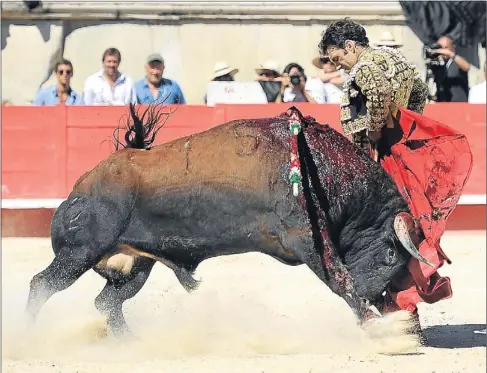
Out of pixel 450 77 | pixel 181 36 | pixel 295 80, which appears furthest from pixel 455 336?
pixel 181 36

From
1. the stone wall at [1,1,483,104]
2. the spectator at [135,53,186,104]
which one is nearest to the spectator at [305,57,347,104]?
the spectator at [135,53,186,104]

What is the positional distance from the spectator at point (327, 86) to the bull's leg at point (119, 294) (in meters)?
4.05

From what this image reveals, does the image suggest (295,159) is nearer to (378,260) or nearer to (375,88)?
(375,88)

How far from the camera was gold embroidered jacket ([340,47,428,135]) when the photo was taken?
181 inches

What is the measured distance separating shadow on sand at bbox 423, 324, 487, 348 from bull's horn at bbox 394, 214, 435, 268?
403 millimetres

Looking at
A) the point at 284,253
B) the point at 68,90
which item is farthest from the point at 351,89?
the point at 68,90

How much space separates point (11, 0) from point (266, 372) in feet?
22.6

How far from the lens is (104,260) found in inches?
195

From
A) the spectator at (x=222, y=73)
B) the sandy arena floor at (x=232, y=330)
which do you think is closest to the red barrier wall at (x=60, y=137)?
the spectator at (x=222, y=73)

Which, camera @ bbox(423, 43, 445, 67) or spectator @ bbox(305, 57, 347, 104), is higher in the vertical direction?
camera @ bbox(423, 43, 445, 67)

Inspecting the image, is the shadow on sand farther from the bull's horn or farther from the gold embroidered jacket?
the gold embroidered jacket

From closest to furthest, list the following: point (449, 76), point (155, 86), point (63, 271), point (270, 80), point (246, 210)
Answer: point (246, 210)
point (63, 271)
point (155, 86)
point (270, 80)
point (449, 76)

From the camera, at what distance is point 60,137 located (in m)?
8.59

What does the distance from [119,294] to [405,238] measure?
49.9 inches
